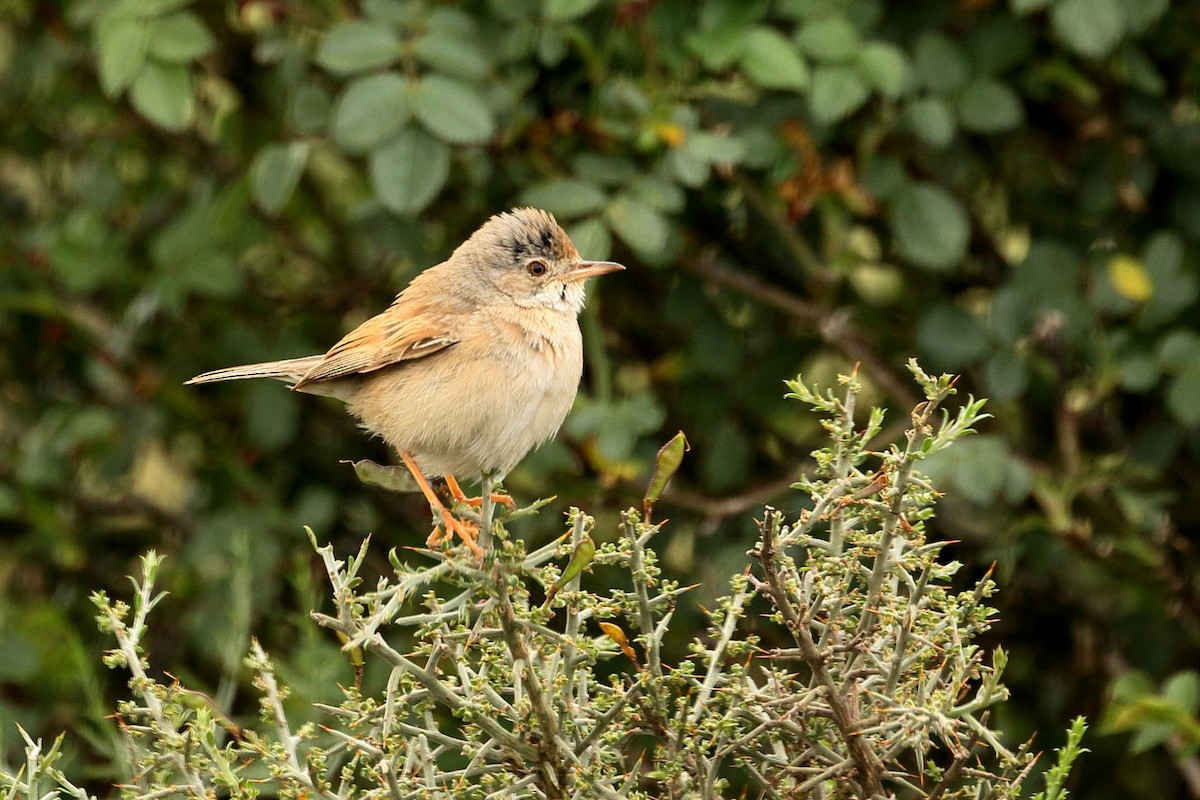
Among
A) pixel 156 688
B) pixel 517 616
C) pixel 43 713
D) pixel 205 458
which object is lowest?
pixel 43 713

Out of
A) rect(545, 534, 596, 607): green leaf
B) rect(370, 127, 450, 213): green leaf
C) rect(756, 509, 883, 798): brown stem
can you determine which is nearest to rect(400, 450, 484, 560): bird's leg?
rect(545, 534, 596, 607): green leaf

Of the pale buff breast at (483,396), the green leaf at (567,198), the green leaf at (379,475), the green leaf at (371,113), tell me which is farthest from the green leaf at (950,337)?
the green leaf at (379,475)

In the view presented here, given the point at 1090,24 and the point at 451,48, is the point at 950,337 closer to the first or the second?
the point at 1090,24

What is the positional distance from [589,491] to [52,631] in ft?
6.06

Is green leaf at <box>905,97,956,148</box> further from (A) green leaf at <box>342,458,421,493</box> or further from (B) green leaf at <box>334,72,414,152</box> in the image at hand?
(A) green leaf at <box>342,458,421,493</box>

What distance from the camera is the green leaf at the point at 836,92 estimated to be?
379 cm

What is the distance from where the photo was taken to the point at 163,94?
4.10m

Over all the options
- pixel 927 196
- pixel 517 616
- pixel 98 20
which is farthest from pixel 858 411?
pixel 517 616

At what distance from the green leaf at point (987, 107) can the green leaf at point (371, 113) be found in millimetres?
1454

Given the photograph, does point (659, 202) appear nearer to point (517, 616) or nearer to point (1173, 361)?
point (1173, 361)

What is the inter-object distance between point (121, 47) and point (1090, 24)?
2466 millimetres

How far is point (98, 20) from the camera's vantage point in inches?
167

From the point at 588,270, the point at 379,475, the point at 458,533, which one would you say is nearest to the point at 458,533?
the point at 458,533

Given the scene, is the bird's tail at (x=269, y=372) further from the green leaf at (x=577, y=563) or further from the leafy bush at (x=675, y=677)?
the green leaf at (x=577, y=563)
